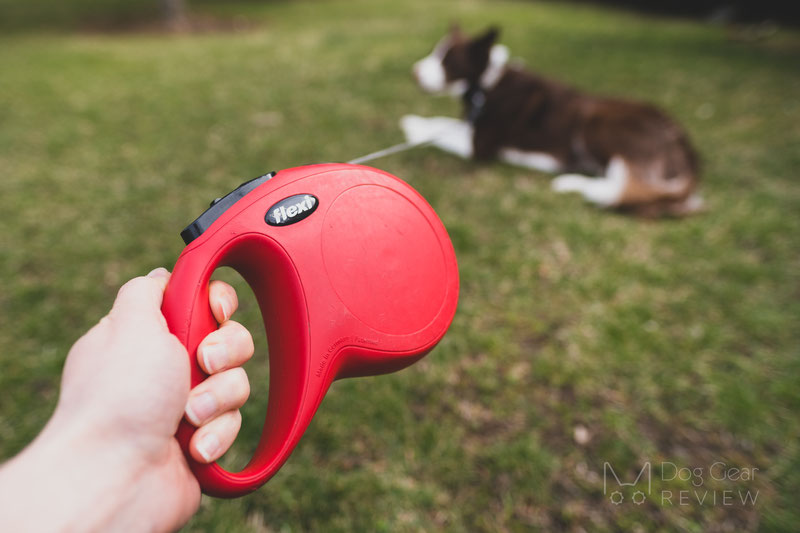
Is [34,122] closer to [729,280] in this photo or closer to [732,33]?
[729,280]

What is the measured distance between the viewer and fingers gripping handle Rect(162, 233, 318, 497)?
34.2 inches

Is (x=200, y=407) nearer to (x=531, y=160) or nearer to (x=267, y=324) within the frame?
(x=267, y=324)

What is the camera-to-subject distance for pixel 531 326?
214 centimetres

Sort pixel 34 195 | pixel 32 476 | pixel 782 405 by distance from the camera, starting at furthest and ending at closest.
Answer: pixel 34 195
pixel 782 405
pixel 32 476

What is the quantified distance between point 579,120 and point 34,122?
469 centimetres

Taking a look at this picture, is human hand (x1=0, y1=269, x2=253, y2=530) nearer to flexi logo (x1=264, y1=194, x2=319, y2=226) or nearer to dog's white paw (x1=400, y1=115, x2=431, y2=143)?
flexi logo (x1=264, y1=194, x2=319, y2=226)

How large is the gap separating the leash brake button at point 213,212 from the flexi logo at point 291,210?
7 cm

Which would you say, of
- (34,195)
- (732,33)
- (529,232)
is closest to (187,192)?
(34,195)

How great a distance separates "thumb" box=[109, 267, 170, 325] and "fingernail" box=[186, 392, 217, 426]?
16 cm

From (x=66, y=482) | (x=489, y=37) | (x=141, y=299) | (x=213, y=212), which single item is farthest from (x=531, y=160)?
(x=66, y=482)

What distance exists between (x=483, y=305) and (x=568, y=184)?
1466 mm

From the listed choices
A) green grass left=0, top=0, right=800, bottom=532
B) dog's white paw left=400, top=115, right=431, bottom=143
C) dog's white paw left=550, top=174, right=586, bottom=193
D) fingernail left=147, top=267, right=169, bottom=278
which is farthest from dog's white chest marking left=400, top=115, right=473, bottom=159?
fingernail left=147, top=267, right=169, bottom=278

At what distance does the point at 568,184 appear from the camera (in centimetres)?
324

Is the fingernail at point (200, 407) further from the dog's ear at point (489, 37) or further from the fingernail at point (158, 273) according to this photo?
the dog's ear at point (489, 37)
